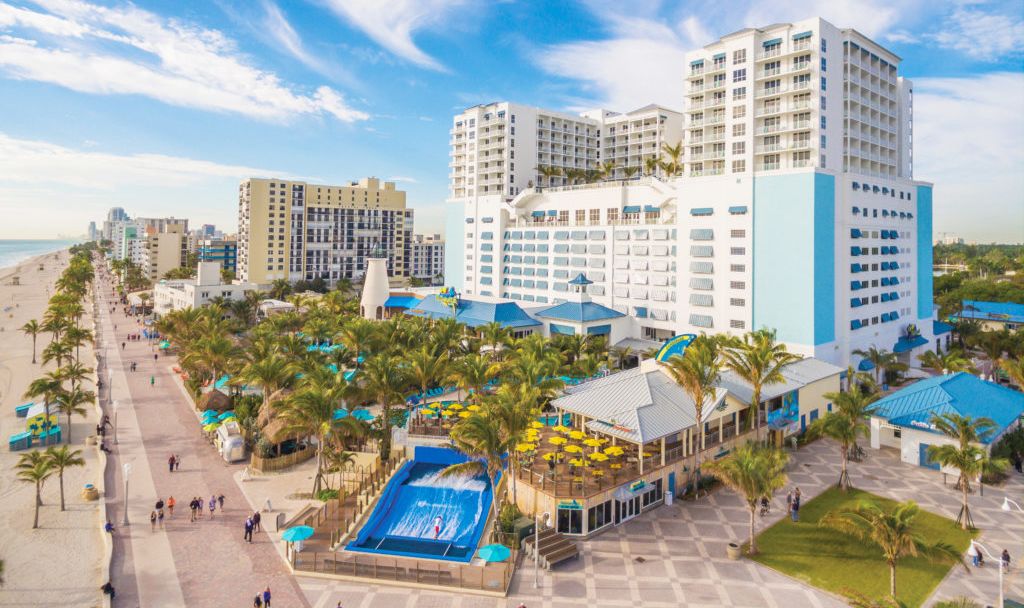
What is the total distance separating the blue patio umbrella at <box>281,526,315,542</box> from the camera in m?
27.5

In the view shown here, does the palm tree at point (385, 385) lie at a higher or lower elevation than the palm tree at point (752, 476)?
higher

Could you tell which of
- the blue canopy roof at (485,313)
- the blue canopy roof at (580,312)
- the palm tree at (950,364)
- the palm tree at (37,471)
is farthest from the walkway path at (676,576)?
the blue canopy roof at (485,313)

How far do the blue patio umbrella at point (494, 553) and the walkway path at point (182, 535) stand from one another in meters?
7.88

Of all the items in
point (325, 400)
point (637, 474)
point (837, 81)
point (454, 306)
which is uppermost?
point (837, 81)

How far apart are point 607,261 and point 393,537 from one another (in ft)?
183

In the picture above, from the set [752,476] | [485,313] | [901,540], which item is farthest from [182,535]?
[485,313]

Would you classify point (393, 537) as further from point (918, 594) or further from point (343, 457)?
point (918, 594)

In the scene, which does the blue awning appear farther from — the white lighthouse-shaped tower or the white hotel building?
the white lighthouse-shaped tower

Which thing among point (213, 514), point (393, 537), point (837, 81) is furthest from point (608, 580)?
point (837, 81)

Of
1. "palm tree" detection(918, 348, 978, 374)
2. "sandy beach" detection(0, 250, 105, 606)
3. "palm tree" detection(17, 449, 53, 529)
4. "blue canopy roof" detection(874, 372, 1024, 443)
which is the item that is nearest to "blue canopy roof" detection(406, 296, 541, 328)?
"sandy beach" detection(0, 250, 105, 606)

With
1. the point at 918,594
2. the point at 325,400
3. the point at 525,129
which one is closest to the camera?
the point at 918,594

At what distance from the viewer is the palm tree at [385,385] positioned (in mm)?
41125

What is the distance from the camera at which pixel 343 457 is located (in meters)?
36.9

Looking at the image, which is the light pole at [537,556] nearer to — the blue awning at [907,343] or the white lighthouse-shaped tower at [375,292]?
the blue awning at [907,343]
